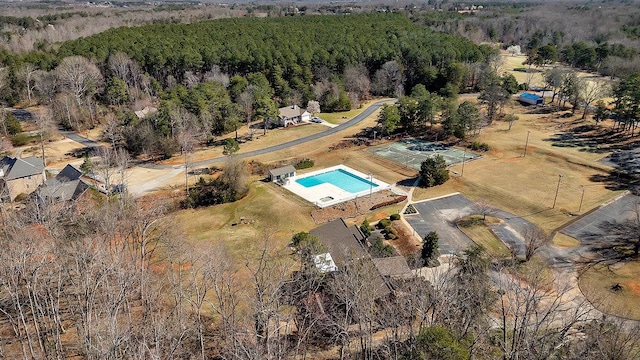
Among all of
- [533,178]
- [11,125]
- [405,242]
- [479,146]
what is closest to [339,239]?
[405,242]

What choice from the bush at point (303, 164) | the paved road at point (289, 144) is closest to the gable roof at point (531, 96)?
the paved road at point (289, 144)

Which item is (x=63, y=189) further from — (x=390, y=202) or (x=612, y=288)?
(x=612, y=288)

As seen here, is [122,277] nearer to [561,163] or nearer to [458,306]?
[458,306]

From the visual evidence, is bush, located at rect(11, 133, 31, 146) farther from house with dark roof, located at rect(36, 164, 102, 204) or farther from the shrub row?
the shrub row

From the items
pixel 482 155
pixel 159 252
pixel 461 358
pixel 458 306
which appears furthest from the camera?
pixel 482 155

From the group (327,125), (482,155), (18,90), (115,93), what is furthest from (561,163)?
(18,90)

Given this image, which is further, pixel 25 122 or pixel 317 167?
pixel 25 122

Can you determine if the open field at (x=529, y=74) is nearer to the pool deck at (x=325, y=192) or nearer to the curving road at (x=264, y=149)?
the curving road at (x=264, y=149)
